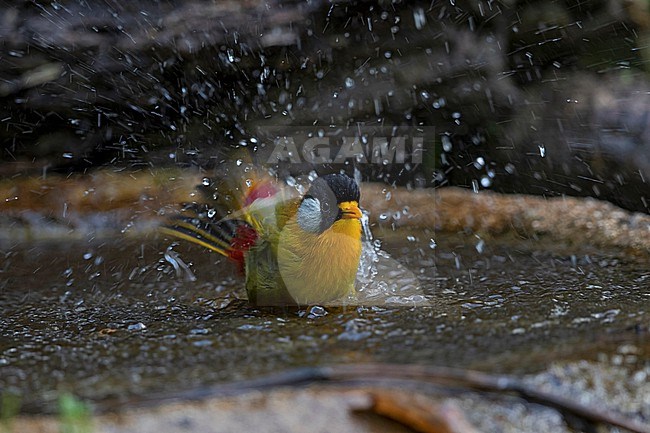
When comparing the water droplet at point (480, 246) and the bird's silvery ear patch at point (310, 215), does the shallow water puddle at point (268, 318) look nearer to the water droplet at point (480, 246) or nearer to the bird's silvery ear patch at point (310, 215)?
the water droplet at point (480, 246)

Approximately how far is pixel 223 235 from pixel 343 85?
1165 mm

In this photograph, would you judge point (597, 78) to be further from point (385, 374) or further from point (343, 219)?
point (385, 374)

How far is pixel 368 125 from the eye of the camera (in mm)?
3340

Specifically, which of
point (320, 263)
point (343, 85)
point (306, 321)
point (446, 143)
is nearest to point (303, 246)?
point (320, 263)

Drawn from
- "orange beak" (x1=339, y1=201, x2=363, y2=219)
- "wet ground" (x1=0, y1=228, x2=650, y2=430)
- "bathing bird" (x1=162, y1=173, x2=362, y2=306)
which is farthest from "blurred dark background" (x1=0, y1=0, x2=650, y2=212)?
"orange beak" (x1=339, y1=201, x2=363, y2=219)

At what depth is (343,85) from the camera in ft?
10.6

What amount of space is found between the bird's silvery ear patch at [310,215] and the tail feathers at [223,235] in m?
0.19

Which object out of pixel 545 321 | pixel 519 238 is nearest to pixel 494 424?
pixel 545 321

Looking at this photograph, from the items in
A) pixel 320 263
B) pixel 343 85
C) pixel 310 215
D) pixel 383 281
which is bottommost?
pixel 383 281

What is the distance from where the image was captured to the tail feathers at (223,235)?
228cm

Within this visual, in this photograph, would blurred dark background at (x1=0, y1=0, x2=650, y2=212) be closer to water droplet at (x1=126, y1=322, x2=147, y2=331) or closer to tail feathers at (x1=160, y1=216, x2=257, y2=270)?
tail feathers at (x1=160, y1=216, x2=257, y2=270)

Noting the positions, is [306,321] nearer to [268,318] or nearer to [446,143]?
[268,318]

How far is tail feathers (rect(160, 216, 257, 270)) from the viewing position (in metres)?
2.28

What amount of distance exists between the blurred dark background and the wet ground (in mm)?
508
